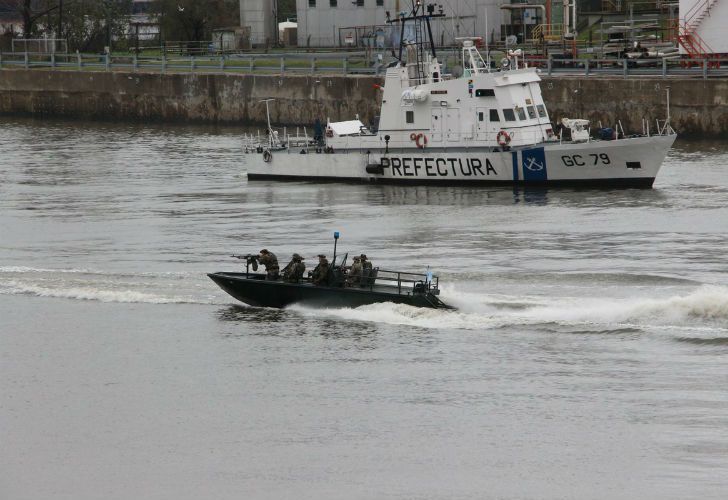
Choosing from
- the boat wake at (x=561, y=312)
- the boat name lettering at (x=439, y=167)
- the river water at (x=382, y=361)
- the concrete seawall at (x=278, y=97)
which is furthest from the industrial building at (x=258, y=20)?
the boat wake at (x=561, y=312)

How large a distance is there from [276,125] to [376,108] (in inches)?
311

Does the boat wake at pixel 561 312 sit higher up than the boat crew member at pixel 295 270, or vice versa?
the boat crew member at pixel 295 270

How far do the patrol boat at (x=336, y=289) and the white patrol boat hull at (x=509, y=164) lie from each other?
18017 mm

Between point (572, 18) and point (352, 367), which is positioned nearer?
point (352, 367)

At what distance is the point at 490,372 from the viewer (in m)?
29.0

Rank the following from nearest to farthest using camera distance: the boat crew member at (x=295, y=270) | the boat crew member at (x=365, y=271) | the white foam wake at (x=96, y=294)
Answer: the boat crew member at (x=365, y=271) < the boat crew member at (x=295, y=270) < the white foam wake at (x=96, y=294)

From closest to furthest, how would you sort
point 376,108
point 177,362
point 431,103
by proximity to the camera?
point 177,362, point 431,103, point 376,108

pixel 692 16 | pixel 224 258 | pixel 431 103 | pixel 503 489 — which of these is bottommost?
pixel 503 489

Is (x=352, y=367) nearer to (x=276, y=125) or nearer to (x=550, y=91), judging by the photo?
(x=550, y=91)

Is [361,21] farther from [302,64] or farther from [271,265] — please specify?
[271,265]

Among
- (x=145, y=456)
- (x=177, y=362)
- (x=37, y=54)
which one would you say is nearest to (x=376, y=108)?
(x=37, y=54)

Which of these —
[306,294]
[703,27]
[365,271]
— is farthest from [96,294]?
[703,27]

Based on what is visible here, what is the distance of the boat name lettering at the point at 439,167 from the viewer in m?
53.2

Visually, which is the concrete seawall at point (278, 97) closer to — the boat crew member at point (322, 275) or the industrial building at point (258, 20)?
the industrial building at point (258, 20)
